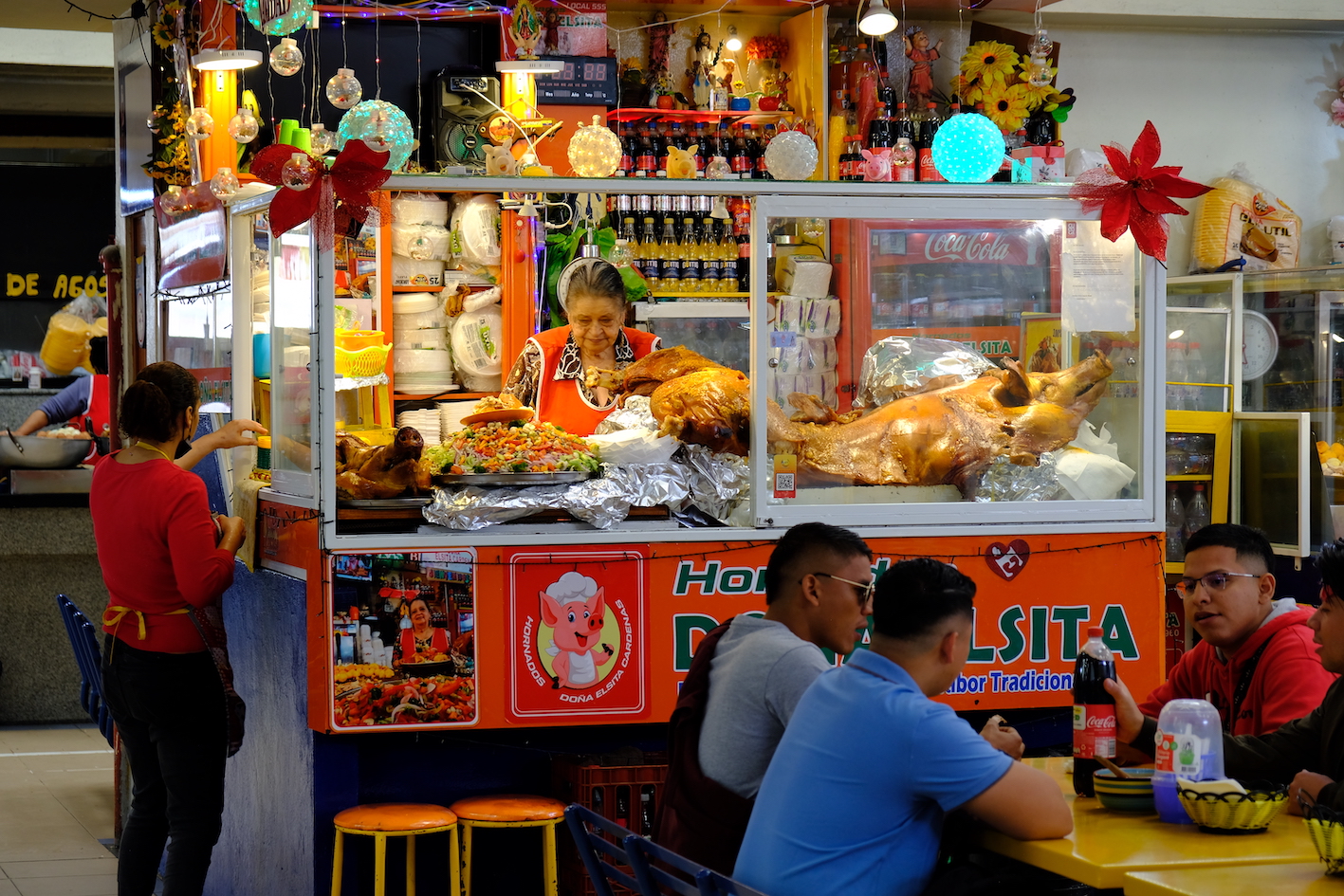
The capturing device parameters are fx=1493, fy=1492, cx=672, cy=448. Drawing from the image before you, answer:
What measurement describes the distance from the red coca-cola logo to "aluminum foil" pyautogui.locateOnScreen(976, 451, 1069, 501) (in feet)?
2.13

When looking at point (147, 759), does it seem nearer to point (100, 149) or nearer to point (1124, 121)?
point (1124, 121)

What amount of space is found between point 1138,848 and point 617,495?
7.45 feet

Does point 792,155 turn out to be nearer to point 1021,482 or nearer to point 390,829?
point 1021,482

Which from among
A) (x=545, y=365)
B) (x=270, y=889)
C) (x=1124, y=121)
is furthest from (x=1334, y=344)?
(x=270, y=889)

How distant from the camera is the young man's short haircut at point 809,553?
314cm

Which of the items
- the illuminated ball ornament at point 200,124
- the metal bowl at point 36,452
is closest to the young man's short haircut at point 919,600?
the illuminated ball ornament at point 200,124

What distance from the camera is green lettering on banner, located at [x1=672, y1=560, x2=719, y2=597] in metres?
4.55

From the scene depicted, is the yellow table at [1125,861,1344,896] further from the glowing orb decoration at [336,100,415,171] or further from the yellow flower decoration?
the yellow flower decoration

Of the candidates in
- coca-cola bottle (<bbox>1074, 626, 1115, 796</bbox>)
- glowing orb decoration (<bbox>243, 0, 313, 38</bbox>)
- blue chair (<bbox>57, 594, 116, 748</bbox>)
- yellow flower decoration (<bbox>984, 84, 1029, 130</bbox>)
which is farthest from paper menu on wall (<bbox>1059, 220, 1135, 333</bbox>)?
blue chair (<bbox>57, 594, 116, 748</bbox>)

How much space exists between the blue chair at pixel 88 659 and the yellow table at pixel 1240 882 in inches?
174

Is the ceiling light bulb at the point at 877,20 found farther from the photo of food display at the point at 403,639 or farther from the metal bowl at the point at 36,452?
the metal bowl at the point at 36,452

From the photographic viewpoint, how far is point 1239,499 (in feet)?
25.7

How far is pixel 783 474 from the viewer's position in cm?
468

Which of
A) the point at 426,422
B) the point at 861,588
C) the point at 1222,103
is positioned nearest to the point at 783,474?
the point at 861,588
